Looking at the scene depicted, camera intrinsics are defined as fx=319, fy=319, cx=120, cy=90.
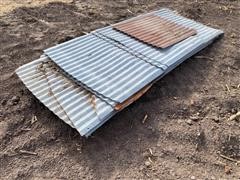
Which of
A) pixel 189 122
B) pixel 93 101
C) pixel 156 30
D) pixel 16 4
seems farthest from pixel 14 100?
pixel 16 4

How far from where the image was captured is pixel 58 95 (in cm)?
248

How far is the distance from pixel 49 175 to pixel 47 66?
1050mm

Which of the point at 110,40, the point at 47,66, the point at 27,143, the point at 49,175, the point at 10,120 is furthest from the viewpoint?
the point at 110,40

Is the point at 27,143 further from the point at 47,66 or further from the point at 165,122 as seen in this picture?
the point at 165,122

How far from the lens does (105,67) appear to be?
2738mm

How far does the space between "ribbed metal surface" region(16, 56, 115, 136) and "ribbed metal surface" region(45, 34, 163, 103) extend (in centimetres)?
8

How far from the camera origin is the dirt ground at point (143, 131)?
7.09ft

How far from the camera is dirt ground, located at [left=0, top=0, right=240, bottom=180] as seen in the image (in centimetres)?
216

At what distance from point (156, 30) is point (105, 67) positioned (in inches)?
33.2

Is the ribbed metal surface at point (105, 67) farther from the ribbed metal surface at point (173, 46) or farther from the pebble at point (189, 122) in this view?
the pebble at point (189, 122)

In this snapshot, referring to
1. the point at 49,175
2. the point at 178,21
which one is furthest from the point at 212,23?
the point at 49,175

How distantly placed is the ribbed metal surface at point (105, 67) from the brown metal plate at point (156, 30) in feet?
0.98

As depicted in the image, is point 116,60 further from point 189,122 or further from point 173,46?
point 189,122

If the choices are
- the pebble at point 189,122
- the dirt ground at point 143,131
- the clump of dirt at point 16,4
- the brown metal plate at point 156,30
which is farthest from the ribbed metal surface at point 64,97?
the clump of dirt at point 16,4
